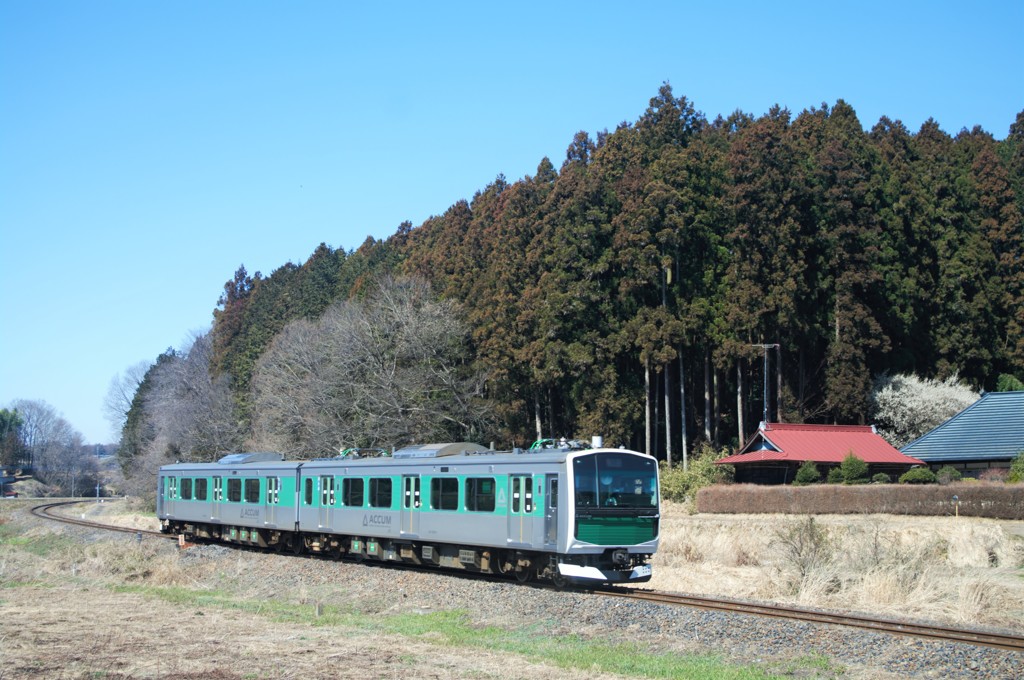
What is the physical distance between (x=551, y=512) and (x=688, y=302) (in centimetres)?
2861

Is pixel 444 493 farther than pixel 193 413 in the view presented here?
No

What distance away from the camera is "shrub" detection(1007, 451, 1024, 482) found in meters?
32.1

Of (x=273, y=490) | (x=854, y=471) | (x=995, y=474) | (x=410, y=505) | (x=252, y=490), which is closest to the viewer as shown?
(x=410, y=505)

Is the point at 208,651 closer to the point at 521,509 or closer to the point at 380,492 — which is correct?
the point at 521,509

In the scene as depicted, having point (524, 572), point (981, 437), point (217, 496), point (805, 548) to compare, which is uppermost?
point (981, 437)

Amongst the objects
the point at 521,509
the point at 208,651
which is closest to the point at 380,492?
the point at 521,509

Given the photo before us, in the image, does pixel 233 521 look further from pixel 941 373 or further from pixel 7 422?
pixel 7 422

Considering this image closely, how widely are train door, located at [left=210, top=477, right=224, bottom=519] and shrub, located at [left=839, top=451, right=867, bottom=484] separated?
21.1 m

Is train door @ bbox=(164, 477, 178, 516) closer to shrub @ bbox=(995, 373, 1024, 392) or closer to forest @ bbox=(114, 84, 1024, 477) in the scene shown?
forest @ bbox=(114, 84, 1024, 477)

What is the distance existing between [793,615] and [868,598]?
2.93 meters

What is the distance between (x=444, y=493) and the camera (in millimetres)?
20953

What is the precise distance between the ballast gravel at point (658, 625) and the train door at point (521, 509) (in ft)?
3.31

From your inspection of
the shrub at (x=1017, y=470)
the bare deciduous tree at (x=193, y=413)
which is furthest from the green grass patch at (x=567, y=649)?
the bare deciduous tree at (x=193, y=413)

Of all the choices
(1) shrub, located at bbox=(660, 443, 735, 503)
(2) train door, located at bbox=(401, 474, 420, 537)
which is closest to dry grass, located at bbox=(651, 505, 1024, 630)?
(2) train door, located at bbox=(401, 474, 420, 537)
